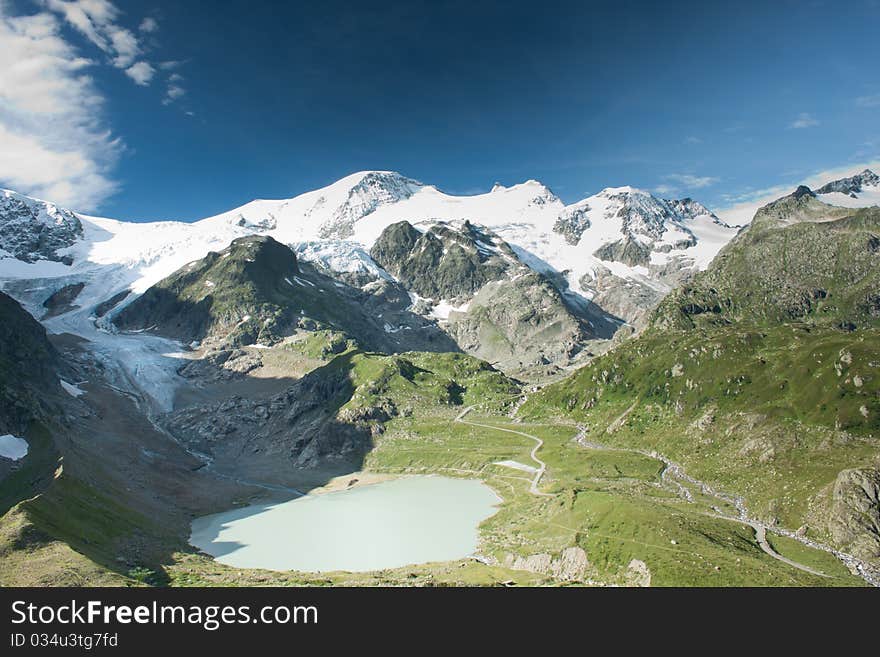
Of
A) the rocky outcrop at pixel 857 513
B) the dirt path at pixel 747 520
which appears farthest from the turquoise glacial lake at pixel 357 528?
the rocky outcrop at pixel 857 513

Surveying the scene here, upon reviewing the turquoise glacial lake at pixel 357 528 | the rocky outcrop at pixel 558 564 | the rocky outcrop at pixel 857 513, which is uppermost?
the rocky outcrop at pixel 857 513

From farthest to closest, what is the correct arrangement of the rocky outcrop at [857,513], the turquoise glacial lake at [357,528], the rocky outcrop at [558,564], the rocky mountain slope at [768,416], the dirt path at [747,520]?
the turquoise glacial lake at [357,528], the rocky mountain slope at [768,416], the rocky outcrop at [558,564], the rocky outcrop at [857,513], the dirt path at [747,520]

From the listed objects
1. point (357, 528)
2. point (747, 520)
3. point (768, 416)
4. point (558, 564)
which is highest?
point (768, 416)

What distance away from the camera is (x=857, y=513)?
7756cm

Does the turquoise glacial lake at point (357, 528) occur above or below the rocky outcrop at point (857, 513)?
below

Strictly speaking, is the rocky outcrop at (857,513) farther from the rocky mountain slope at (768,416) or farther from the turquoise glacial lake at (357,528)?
the turquoise glacial lake at (357,528)

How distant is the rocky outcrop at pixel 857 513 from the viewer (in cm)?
7419

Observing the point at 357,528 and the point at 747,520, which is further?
the point at 357,528

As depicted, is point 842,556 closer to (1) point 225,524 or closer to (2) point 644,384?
(2) point 644,384

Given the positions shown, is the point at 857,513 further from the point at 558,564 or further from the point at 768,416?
the point at 768,416

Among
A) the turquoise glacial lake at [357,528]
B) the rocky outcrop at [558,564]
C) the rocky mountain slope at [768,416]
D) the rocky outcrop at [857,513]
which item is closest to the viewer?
the rocky outcrop at [857,513]

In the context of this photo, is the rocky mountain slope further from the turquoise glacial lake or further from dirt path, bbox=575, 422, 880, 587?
the turquoise glacial lake

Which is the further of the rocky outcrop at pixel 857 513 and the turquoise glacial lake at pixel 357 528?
the turquoise glacial lake at pixel 357 528

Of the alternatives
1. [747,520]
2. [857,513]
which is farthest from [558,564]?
[857,513]
